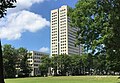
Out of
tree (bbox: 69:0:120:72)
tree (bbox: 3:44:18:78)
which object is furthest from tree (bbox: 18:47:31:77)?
tree (bbox: 69:0:120:72)

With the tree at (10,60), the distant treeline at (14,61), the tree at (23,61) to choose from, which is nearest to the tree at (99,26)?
the distant treeline at (14,61)

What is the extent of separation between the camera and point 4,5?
12844mm

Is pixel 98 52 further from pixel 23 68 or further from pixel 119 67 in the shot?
pixel 23 68

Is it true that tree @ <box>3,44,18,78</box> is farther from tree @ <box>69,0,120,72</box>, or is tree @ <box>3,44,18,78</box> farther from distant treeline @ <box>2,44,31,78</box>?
tree @ <box>69,0,120,72</box>

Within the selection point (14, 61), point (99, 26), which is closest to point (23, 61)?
point (14, 61)

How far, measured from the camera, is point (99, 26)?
33000mm

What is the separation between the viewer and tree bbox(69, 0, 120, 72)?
30.5 metres

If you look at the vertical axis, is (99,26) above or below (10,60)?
below

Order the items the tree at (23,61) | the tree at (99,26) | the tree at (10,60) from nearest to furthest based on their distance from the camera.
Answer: the tree at (99,26) → the tree at (10,60) → the tree at (23,61)

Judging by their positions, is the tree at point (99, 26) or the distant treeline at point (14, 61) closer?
the tree at point (99, 26)

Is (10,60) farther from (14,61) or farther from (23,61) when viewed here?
(23,61)

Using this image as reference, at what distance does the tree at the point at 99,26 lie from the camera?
30547mm

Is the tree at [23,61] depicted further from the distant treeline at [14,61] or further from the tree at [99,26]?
the tree at [99,26]

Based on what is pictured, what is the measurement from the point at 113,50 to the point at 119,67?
498cm
